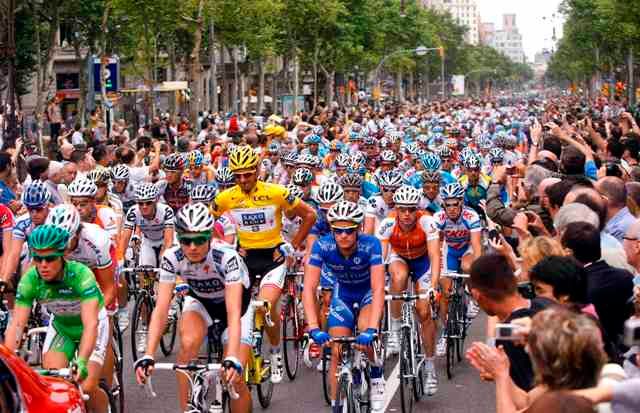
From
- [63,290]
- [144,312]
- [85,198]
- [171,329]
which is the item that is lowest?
[171,329]

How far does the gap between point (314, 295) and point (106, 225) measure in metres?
3.32

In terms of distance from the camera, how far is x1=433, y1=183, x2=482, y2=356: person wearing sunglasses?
13102 millimetres

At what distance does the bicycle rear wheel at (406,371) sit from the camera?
10773 millimetres

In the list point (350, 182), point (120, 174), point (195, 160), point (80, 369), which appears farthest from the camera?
point (195, 160)

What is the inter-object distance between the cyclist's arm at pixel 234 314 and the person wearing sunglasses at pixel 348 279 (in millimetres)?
967

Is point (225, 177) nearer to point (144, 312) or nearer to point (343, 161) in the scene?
point (144, 312)

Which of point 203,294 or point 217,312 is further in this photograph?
point 217,312

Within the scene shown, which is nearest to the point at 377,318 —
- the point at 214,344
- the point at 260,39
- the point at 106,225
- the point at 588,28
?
the point at 214,344

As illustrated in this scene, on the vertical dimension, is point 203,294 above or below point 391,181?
below

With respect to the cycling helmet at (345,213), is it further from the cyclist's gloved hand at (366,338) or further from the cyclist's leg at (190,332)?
the cyclist's leg at (190,332)

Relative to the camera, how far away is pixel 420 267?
1241 cm

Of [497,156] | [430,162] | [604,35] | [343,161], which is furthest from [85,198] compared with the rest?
[604,35]

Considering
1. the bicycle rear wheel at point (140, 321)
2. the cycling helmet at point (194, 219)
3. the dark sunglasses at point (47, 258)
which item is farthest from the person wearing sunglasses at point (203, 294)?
the bicycle rear wheel at point (140, 321)

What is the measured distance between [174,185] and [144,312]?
3.07m
